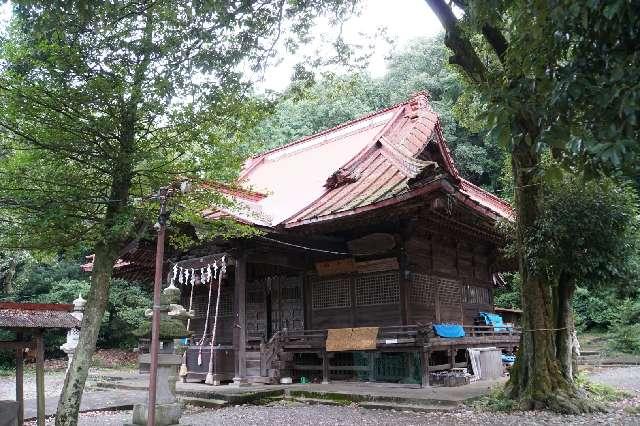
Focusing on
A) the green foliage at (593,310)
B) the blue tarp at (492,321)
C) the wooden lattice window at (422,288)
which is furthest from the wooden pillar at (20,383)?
the green foliage at (593,310)

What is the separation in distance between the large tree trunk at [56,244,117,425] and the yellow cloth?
5809mm

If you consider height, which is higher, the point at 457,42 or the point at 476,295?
the point at 457,42

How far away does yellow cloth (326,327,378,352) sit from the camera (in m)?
11.2

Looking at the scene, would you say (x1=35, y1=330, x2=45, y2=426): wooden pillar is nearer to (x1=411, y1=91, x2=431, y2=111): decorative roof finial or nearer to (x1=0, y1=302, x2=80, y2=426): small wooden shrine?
(x1=0, y1=302, x2=80, y2=426): small wooden shrine

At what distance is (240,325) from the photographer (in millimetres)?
11727

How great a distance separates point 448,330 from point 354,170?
4447mm

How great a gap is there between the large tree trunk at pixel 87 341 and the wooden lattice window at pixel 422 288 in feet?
23.1

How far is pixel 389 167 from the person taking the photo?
41.7 feet

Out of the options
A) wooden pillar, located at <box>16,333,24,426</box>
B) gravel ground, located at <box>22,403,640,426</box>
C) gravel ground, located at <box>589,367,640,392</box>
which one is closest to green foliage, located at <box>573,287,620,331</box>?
gravel ground, located at <box>589,367,640,392</box>

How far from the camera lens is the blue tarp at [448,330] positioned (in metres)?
11.8

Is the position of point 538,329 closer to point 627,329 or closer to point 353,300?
point 353,300

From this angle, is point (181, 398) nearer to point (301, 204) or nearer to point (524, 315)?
point (301, 204)

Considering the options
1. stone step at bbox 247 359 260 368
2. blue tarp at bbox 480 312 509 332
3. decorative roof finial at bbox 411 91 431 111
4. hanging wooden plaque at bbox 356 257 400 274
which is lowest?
stone step at bbox 247 359 260 368

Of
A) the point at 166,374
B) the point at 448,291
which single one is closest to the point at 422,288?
the point at 448,291
